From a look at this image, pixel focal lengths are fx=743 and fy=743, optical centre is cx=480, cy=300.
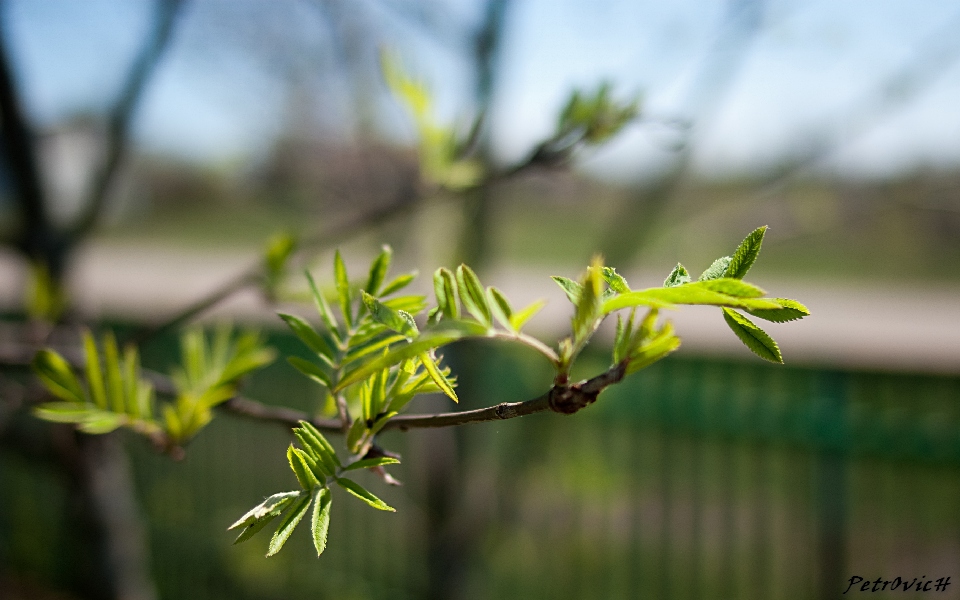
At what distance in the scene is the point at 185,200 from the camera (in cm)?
486

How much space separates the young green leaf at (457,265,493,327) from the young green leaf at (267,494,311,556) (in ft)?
0.46

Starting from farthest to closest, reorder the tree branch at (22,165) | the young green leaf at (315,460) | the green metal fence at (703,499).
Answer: the green metal fence at (703,499), the tree branch at (22,165), the young green leaf at (315,460)

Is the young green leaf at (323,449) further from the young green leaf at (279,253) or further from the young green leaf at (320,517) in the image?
the young green leaf at (279,253)

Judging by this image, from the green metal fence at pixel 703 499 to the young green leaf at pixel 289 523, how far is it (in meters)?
1.97

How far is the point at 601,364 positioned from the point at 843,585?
1.26 meters

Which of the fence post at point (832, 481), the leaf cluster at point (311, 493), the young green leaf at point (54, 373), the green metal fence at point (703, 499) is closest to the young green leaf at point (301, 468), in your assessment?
the leaf cluster at point (311, 493)

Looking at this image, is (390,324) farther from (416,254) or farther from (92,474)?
(416,254)

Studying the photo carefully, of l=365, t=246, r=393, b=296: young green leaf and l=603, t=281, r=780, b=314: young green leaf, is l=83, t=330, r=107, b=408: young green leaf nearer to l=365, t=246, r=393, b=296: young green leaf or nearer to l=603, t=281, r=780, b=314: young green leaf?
l=365, t=246, r=393, b=296: young green leaf

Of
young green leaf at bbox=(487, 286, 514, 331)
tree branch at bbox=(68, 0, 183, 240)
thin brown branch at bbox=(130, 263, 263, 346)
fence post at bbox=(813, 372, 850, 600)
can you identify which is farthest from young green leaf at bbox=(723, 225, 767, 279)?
fence post at bbox=(813, 372, 850, 600)

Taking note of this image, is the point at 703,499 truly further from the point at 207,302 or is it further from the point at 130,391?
the point at 130,391

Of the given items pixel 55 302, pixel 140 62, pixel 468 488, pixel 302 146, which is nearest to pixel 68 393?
pixel 55 302

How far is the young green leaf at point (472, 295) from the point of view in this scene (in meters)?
0.35

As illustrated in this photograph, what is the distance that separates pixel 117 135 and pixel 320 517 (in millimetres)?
1244

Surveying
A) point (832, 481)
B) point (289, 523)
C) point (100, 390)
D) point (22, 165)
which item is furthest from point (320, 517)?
point (832, 481)
